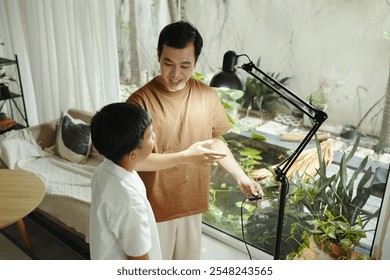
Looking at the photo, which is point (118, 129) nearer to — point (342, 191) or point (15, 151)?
point (342, 191)

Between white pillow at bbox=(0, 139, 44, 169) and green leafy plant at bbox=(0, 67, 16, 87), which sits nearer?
white pillow at bbox=(0, 139, 44, 169)

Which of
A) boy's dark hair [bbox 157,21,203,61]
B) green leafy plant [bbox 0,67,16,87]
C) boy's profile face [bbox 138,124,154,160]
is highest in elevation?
boy's dark hair [bbox 157,21,203,61]

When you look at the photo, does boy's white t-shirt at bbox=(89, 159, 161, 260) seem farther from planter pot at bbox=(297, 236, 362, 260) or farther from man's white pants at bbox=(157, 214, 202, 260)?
planter pot at bbox=(297, 236, 362, 260)

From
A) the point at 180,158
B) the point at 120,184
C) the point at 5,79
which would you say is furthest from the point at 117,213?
the point at 5,79

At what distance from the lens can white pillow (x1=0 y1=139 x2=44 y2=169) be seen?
8.11ft

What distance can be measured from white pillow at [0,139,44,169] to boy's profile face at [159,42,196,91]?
1.62 m

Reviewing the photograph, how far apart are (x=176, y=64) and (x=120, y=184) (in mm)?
489

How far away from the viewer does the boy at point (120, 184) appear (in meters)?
1.04

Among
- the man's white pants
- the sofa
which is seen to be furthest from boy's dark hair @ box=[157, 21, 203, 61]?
the sofa

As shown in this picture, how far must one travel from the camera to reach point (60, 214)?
2207 millimetres

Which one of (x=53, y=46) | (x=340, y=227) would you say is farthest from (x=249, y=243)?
(x=53, y=46)

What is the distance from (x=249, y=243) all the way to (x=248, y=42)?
4.17ft
